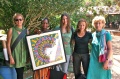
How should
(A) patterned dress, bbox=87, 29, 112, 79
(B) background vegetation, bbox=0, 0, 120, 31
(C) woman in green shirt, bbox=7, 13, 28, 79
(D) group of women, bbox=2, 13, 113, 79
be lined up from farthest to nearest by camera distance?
(B) background vegetation, bbox=0, 0, 120, 31 < (A) patterned dress, bbox=87, 29, 112, 79 < (D) group of women, bbox=2, 13, 113, 79 < (C) woman in green shirt, bbox=7, 13, 28, 79

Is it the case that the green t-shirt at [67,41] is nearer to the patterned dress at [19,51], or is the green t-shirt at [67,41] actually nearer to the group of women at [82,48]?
the group of women at [82,48]

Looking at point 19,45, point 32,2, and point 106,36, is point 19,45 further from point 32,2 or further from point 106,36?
point 32,2

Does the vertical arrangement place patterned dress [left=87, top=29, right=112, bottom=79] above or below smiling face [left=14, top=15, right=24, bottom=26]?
below

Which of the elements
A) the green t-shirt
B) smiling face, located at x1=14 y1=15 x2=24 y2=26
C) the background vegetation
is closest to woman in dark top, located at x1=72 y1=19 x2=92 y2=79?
the green t-shirt

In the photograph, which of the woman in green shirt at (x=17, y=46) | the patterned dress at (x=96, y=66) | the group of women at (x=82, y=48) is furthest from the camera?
the patterned dress at (x=96, y=66)

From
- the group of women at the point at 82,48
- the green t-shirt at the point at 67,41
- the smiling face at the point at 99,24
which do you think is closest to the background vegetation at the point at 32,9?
the group of women at the point at 82,48

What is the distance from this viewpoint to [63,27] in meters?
4.26

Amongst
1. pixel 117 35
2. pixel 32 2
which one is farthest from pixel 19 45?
pixel 117 35

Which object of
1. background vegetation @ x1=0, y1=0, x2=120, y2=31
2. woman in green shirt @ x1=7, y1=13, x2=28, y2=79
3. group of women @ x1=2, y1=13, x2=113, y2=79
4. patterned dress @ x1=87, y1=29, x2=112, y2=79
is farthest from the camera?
background vegetation @ x1=0, y1=0, x2=120, y2=31

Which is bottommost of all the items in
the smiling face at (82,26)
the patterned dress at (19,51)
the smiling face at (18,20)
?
the patterned dress at (19,51)

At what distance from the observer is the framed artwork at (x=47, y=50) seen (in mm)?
4031

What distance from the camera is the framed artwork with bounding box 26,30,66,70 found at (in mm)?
4031

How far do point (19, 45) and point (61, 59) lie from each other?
96 cm

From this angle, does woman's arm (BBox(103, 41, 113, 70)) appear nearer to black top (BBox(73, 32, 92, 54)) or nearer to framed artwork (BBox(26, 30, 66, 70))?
black top (BBox(73, 32, 92, 54))
